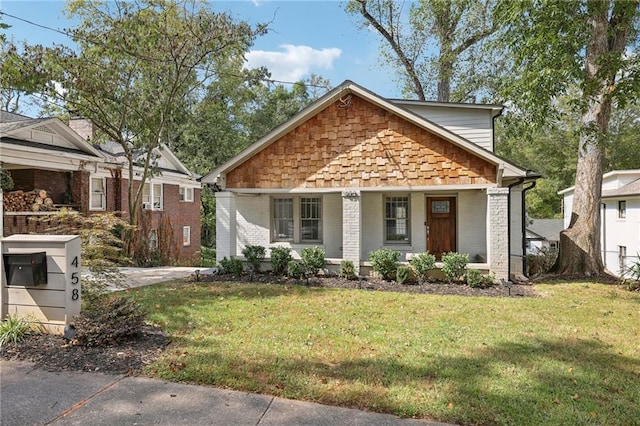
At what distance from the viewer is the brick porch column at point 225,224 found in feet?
A: 38.4

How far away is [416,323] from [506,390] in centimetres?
253

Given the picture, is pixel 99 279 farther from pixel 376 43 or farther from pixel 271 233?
pixel 376 43

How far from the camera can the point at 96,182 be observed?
17.4m

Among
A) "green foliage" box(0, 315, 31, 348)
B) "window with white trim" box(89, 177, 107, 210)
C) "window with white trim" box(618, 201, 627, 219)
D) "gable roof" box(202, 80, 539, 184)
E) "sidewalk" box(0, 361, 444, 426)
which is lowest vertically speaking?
"sidewalk" box(0, 361, 444, 426)

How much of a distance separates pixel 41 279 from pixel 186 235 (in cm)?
1989

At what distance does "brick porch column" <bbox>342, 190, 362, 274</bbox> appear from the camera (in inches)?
428

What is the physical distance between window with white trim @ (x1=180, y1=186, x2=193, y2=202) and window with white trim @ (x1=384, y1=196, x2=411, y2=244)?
15.7 m

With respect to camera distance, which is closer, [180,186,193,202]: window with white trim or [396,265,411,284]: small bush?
[396,265,411,284]: small bush

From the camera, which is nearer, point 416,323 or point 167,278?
point 416,323

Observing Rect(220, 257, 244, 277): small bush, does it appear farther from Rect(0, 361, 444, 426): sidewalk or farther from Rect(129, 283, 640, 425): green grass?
Rect(0, 361, 444, 426): sidewalk

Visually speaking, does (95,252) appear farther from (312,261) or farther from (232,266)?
(312,261)

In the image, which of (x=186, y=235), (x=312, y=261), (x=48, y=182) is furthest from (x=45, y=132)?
(x=312, y=261)

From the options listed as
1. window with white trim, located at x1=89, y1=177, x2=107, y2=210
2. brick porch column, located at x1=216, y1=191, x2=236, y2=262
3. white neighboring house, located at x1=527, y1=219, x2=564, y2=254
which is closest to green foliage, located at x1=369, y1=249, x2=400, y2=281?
brick porch column, located at x1=216, y1=191, x2=236, y2=262

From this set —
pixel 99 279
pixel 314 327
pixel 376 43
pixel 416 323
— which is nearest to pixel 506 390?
pixel 416 323
